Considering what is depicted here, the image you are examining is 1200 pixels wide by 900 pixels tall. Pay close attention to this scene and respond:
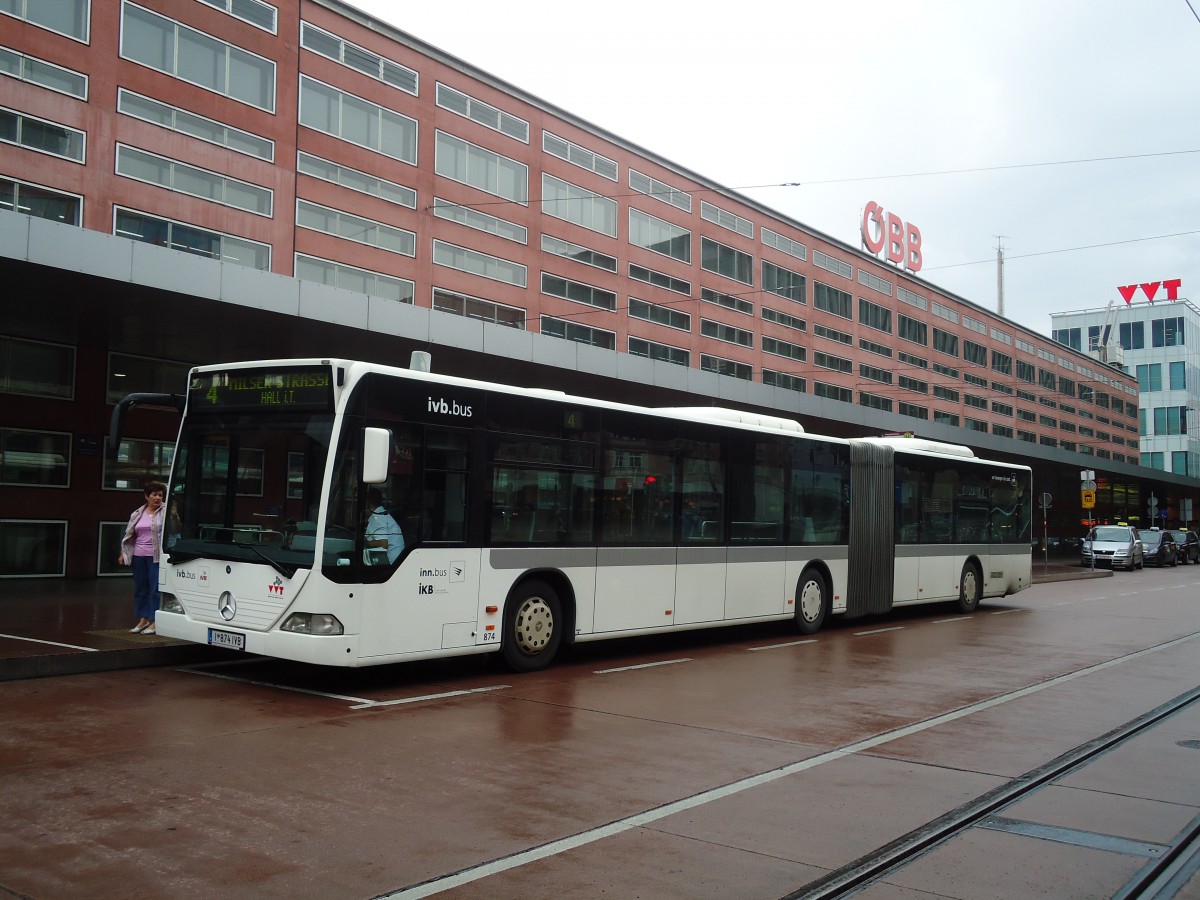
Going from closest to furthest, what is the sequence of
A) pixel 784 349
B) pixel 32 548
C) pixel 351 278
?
1. pixel 32 548
2. pixel 351 278
3. pixel 784 349

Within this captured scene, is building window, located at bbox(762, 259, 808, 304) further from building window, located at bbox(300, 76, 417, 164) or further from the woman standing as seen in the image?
the woman standing

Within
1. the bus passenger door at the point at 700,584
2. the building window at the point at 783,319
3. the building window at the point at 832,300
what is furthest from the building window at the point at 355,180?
the building window at the point at 832,300

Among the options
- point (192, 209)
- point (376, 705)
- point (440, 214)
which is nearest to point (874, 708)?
point (376, 705)

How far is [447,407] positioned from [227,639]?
303 cm

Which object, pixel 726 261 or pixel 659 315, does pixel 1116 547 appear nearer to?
pixel 726 261

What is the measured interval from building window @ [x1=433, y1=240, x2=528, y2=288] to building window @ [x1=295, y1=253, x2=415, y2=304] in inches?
67.2

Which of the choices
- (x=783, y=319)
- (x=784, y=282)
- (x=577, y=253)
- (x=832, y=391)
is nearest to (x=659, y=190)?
(x=577, y=253)

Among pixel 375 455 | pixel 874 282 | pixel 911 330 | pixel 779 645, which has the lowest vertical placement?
pixel 779 645

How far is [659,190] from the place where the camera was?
43.8 meters

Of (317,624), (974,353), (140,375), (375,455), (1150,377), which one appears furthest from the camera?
(1150,377)

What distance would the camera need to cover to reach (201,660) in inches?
465

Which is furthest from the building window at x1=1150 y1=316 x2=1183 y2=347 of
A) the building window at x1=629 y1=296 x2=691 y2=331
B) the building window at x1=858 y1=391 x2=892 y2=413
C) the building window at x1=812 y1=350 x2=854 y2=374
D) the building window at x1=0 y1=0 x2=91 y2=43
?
the building window at x1=0 y1=0 x2=91 y2=43

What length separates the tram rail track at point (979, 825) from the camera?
16.2 feet

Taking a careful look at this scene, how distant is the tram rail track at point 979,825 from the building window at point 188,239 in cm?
2171
